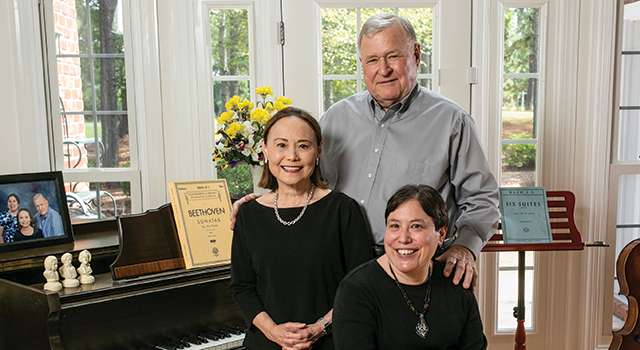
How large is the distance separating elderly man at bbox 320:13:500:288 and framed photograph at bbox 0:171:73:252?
1.07 metres

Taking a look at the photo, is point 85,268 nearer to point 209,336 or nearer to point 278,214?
point 209,336

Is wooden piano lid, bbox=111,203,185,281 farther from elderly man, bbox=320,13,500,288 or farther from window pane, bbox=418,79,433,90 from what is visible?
window pane, bbox=418,79,433,90

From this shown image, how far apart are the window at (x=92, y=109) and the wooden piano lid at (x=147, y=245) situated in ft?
3.69

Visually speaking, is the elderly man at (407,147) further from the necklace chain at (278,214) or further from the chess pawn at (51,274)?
the chess pawn at (51,274)

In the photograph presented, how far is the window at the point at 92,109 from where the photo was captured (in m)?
2.83

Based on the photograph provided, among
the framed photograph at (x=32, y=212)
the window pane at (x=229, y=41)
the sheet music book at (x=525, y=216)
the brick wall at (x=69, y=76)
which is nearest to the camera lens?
the framed photograph at (x=32, y=212)

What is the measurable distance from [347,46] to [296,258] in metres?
1.79

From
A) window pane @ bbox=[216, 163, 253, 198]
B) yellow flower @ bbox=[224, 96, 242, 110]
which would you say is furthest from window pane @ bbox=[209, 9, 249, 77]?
yellow flower @ bbox=[224, 96, 242, 110]

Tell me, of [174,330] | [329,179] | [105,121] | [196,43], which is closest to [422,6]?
[196,43]

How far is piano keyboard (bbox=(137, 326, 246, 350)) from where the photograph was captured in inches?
72.3

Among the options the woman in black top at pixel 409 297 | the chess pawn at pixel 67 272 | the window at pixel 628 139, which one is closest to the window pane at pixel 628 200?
the window at pixel 628 139

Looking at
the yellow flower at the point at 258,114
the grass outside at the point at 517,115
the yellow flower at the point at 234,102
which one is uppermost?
the yellow flower at the point at 234,102

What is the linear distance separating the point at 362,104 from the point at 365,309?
73cm

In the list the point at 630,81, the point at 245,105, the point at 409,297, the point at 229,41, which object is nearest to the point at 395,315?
the point at 409,297
